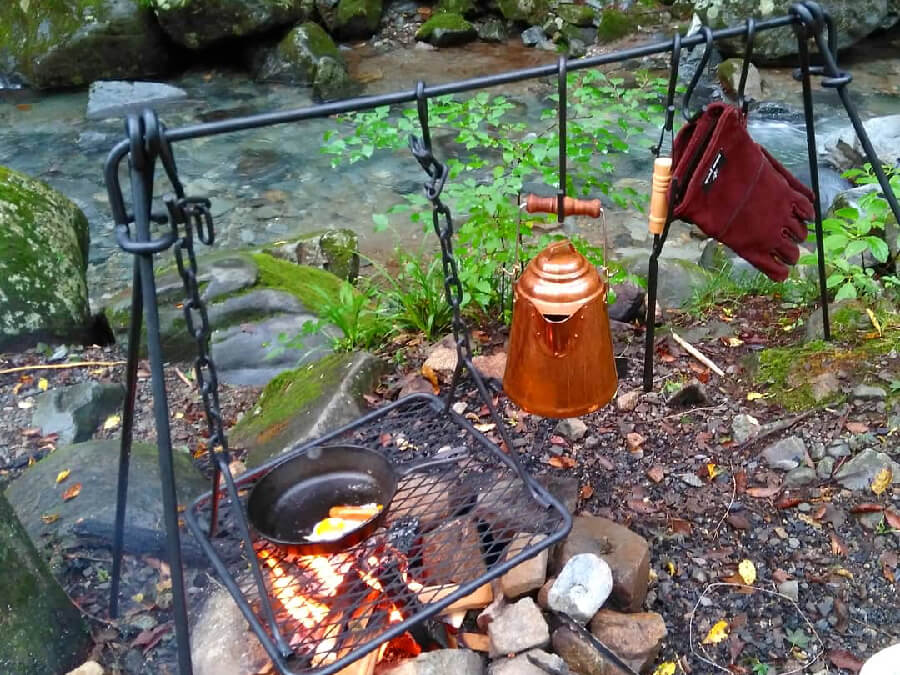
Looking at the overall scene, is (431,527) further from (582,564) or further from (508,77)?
(508,77)

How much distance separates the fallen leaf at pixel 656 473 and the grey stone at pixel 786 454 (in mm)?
353

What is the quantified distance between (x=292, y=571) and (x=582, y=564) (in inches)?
31.5

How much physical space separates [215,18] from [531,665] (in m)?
10.3

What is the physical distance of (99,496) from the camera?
264cm

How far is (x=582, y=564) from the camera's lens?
2266mm

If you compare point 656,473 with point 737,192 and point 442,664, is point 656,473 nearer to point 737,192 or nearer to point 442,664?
point 737,192

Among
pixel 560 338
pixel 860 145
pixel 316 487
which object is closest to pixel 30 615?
pixel 316 487

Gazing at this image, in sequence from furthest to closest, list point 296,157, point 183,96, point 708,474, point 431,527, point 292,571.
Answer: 1. point 183,96
2. point 296,157
3. point 708,474
4. point 431,527
5. point 292,571

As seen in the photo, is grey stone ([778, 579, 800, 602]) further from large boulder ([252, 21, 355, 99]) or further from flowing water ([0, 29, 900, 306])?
large boulder ([252, 21, 355, 99])

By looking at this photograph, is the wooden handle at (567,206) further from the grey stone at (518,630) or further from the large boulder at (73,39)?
the large boulder at (73,39)

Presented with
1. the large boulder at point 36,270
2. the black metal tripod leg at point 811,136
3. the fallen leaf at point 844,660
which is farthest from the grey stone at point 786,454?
the large boulder at point 36,270

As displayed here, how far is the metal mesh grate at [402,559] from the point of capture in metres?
1.94

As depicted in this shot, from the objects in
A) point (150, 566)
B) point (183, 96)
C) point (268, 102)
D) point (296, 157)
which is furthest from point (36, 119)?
point (150, 566)

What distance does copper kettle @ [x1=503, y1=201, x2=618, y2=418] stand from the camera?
2.11m
